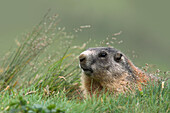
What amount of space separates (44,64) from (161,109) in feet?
9.80

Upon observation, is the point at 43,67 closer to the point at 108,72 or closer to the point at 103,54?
the point at 103,54

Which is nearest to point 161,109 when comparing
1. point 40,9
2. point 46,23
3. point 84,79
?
point 84,79

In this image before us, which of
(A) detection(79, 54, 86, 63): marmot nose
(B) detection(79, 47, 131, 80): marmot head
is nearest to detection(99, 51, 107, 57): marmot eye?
(B) detection(79, 47, 131, 80): marmot head

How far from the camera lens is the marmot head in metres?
5.43

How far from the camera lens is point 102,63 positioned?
560 cm

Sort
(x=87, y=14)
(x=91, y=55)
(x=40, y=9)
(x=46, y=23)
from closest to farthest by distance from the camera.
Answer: (x=91, y=55) → (x=46, y=23) → (x=87, y=14) → (x=40, y=9)

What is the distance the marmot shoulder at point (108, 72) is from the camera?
5422 millimetres

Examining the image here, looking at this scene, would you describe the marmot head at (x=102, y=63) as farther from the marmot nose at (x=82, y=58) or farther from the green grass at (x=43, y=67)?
the green grass at (x=43, y=67)

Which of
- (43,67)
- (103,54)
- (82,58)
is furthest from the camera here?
(43,67)

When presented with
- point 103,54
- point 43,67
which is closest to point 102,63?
point 103,54

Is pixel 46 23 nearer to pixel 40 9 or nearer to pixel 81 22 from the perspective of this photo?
pixel 81 22

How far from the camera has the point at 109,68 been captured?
5.59m

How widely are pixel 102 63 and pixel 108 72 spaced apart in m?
0.20

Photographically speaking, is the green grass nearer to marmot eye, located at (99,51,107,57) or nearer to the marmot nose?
the marmot nose
